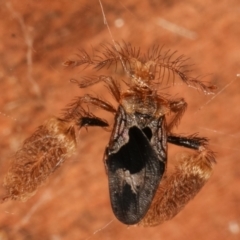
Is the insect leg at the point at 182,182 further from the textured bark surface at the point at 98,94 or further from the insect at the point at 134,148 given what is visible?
the textured bark surface at the point at 98,94

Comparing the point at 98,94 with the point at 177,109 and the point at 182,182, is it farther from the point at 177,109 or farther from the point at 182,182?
the point at 182,182

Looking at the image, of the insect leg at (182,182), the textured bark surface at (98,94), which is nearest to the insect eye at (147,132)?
the insect leg at (182,182)

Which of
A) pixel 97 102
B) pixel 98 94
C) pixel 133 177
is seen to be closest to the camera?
pixel 133 177

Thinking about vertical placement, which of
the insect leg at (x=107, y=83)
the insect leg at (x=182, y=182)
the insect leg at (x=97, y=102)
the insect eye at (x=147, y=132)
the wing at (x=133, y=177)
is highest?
the insect leg at (x=107, y=83)

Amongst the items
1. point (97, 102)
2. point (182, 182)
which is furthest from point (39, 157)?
point (182, 182)

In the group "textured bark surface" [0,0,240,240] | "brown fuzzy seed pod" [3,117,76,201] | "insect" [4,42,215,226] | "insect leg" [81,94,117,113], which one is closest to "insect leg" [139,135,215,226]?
"insect" [4,42,215,226]

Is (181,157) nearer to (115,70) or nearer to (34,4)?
(115,70)

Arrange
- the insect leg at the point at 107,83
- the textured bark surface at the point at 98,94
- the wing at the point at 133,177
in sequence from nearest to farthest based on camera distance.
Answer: the wing at the point at 133,177, the insect leg at the point at 107,83, the textured bark surface at the point at 98,94

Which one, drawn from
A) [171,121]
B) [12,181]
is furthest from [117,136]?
[12,181]
